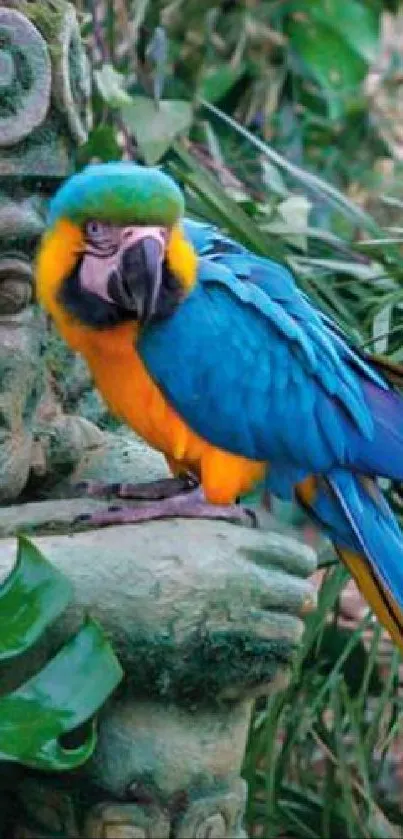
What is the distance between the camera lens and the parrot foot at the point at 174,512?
4.79ft

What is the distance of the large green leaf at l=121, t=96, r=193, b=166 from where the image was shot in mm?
2301

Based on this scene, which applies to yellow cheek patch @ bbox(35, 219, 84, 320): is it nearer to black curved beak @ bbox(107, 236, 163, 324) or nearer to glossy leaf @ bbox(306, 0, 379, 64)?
black curved beak @ bbox(107, 236, 163, 324)

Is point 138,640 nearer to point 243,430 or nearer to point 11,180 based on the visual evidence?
point 243,430

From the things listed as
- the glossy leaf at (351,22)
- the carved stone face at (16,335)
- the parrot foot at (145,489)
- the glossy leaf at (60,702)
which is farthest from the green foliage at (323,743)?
the glossy leaf at (351,22)

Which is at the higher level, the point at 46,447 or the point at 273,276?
the point at 273,276

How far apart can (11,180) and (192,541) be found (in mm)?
345

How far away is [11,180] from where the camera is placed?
148 centimetres

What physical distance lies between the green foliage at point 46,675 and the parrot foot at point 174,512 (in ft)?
0.40

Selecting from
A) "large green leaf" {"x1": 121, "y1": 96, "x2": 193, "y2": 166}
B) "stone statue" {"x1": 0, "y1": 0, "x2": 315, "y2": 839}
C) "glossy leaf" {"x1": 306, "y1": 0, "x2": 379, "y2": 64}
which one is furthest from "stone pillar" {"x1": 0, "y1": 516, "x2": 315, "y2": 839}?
"glossy leaf" {"x1": 306, "y1": 0, "x2": 379, "y2": 64}

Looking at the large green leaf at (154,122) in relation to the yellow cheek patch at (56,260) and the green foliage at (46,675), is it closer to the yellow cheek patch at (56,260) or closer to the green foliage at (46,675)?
the yellow cheek patch at (56,260)

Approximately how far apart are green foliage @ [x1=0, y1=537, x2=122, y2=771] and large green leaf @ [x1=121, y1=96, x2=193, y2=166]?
3.44ft

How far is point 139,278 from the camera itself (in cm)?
140

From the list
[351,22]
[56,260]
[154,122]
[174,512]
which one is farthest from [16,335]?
[351,22]

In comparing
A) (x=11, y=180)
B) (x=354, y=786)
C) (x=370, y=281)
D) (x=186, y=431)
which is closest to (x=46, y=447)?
(x=186, y=431)
